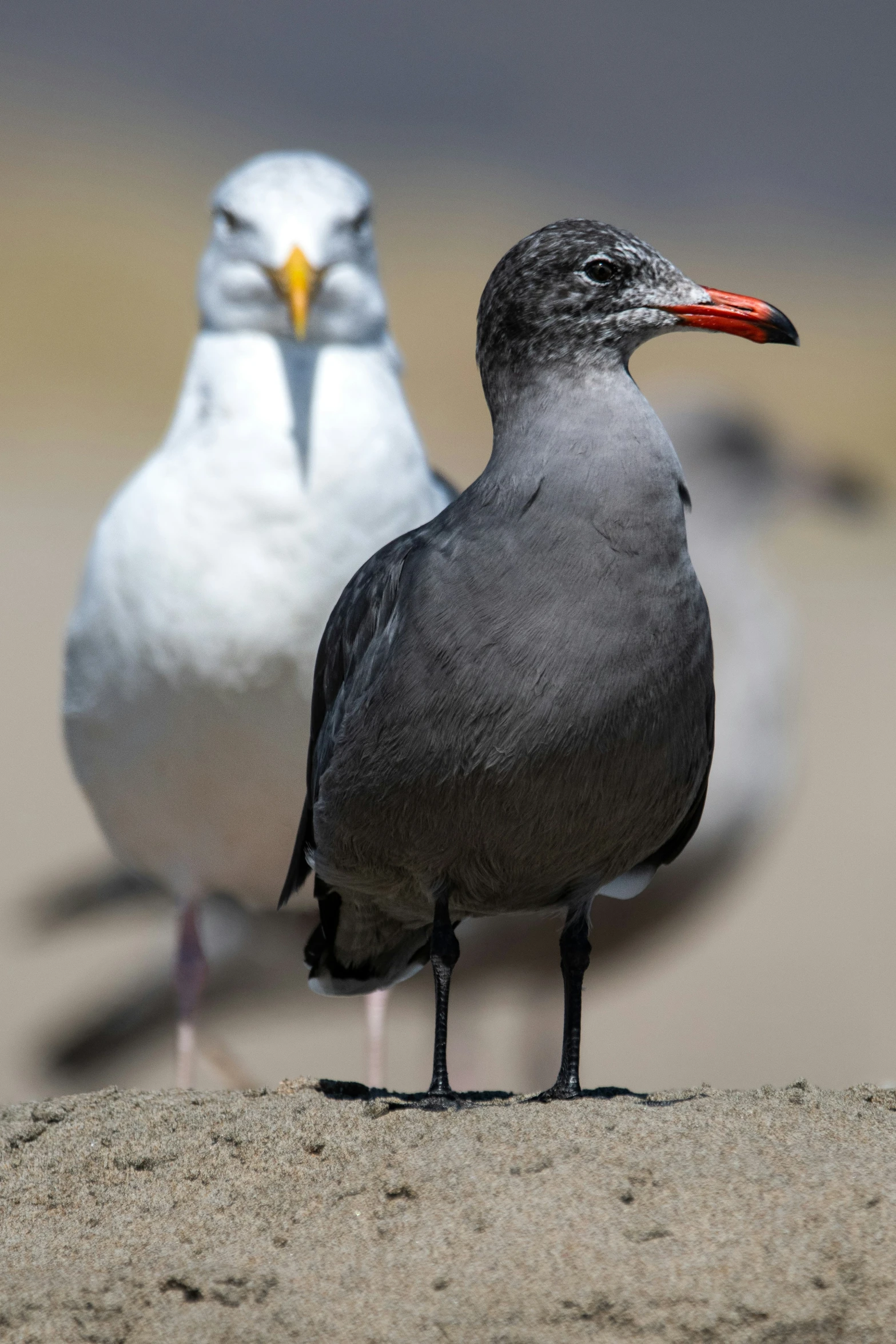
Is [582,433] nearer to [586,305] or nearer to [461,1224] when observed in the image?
[586,305]

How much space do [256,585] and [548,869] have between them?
2047 mm

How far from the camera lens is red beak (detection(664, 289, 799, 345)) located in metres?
3.62

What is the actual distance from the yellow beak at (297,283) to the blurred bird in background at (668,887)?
2.08 m

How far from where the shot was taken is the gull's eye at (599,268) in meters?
3.59

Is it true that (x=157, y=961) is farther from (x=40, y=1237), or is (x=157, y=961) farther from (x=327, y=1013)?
(x=40, y=1237)

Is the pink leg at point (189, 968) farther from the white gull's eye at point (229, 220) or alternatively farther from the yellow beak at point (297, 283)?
the white gull's eye at point (229, 220)

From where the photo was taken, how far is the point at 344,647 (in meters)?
3.87

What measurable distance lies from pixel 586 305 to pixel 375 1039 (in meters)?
3.32

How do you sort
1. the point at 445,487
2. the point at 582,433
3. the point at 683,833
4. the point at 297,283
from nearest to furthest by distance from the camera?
the point at 582,433
the point at 683,833
the point at 297,283
the point at 445,487

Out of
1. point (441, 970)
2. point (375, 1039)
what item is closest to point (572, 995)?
point (441, 970)

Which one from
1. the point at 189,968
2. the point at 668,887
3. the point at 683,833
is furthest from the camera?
the point at 668,887

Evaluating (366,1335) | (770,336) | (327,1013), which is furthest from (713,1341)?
(327,1013)

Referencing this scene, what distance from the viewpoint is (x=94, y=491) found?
81.8 ft

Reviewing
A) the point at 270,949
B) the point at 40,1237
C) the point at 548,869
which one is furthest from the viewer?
the point at 270,949
